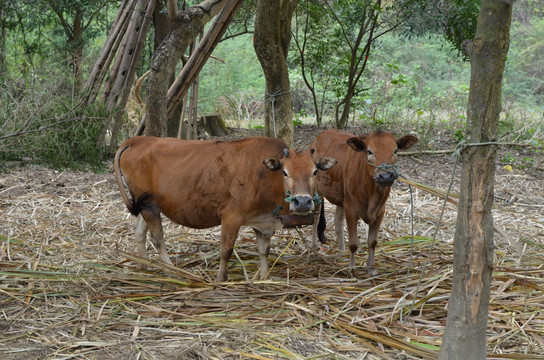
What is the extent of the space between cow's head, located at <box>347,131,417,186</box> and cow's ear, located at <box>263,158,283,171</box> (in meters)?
0.82

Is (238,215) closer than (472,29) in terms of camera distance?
Yes

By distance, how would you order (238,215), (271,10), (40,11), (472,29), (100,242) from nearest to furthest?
1. (238,215)
2. (100,242)
3. (271,10)
4. (472,29)
5. (40,11)

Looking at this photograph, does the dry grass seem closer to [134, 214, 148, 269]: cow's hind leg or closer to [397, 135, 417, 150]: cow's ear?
[134, 214, 148, 269]: cow's hind leg

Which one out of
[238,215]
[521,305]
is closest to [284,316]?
[238,215]

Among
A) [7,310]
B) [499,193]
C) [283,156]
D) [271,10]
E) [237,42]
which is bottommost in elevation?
[7,310]

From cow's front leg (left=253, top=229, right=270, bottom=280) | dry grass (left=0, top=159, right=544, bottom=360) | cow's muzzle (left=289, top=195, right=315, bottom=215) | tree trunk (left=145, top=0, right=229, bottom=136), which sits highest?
tree trunk (left=145, top=0, right=229, bottom=136)

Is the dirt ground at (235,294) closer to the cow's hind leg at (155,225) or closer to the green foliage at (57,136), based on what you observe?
the cow's hind leg at (155,225)

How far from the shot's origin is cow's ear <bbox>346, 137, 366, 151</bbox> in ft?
18.9

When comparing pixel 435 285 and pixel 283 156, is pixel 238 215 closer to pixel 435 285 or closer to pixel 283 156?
pixel 283 156

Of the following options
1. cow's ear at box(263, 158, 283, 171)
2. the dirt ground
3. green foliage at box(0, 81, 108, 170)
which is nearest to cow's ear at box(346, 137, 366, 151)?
cow's ear at box(263, 158, 283, 171)

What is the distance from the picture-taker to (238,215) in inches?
223

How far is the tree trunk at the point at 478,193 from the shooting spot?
11.4 feet

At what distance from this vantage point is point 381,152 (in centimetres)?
560

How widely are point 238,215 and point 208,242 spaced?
4.35 ft
